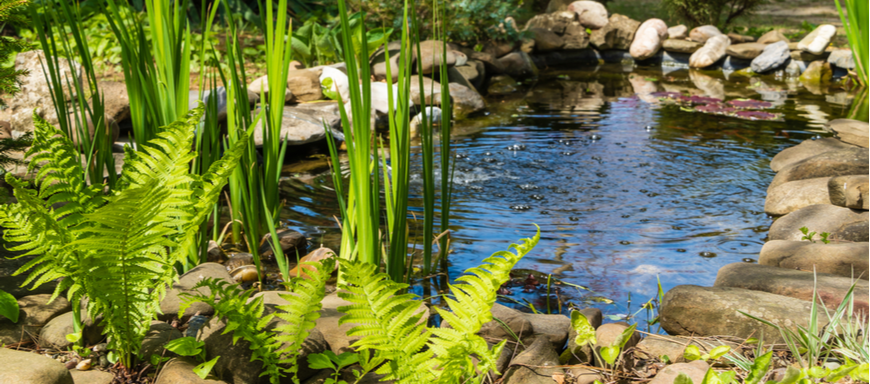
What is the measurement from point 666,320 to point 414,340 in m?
1.34

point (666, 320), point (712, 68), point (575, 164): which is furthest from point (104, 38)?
point (712, 68)

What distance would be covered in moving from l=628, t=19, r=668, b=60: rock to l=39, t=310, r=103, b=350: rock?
1255cm

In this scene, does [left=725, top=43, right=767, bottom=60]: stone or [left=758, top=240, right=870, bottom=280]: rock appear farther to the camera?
[left=725, top=43, right=767, bottom=60]: stone

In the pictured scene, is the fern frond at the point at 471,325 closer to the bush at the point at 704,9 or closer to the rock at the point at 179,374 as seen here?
the rock at the point at 179,374

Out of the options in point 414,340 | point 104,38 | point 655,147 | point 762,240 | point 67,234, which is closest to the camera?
point 414,340

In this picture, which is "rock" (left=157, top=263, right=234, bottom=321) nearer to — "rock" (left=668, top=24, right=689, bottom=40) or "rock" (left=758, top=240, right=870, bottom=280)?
"rock" (left=758, top=240, right=870, bottom=280)

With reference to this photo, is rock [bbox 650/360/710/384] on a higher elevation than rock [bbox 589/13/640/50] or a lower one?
lower

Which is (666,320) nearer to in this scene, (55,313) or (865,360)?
(865,360)

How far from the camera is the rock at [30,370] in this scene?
145cm

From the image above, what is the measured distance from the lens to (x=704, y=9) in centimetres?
1302

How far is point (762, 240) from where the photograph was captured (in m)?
3.64

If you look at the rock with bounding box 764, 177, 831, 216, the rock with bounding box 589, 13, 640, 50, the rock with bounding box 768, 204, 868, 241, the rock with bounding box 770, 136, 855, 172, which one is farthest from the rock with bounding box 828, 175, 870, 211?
the rock with bounding box 589, 13, 640, 50

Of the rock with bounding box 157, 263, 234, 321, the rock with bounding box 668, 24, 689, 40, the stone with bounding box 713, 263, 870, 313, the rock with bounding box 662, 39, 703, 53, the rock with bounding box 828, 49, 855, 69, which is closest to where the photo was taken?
the rock with bounding box 157, 263, 234, 321

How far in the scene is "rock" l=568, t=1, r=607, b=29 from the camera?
42.5 ft
